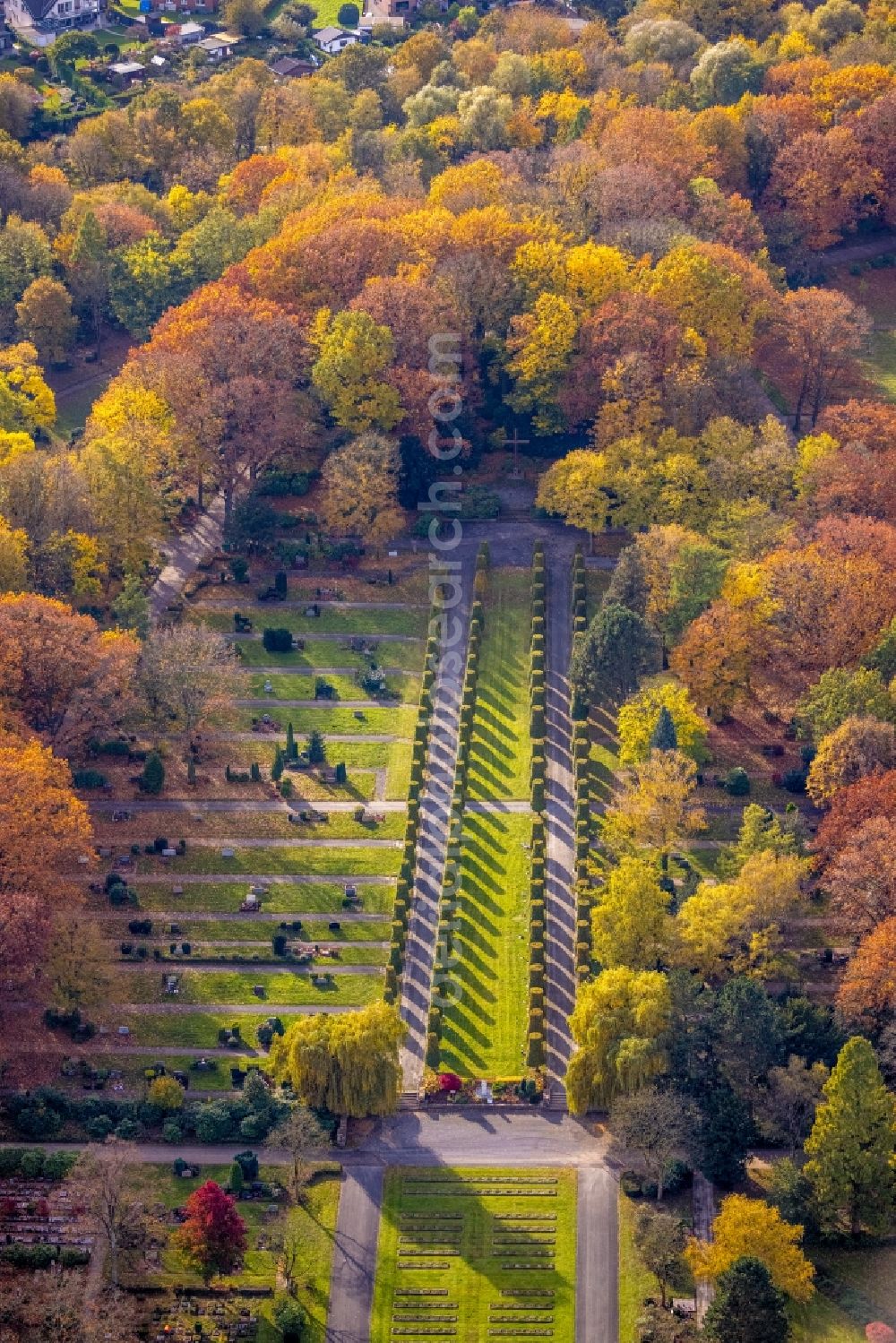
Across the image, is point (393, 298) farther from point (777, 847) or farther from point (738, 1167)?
point (738, 1167)

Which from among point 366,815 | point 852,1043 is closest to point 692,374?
point 366,815

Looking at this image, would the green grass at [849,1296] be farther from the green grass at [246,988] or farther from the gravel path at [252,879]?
the gravel path at [252,879]

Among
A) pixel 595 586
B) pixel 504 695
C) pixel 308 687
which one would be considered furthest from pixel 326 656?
pixel 595 586

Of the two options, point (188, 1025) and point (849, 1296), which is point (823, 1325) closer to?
point (849, 1296)

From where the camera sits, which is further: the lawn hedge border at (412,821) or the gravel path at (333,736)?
the gravel path at (333,736)

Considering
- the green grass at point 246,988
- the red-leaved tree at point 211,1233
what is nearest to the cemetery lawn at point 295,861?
the green grass at point 246,988

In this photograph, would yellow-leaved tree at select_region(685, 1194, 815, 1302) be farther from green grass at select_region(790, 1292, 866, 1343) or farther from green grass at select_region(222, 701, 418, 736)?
green grass at select_region(222, 701, 418, 736)
